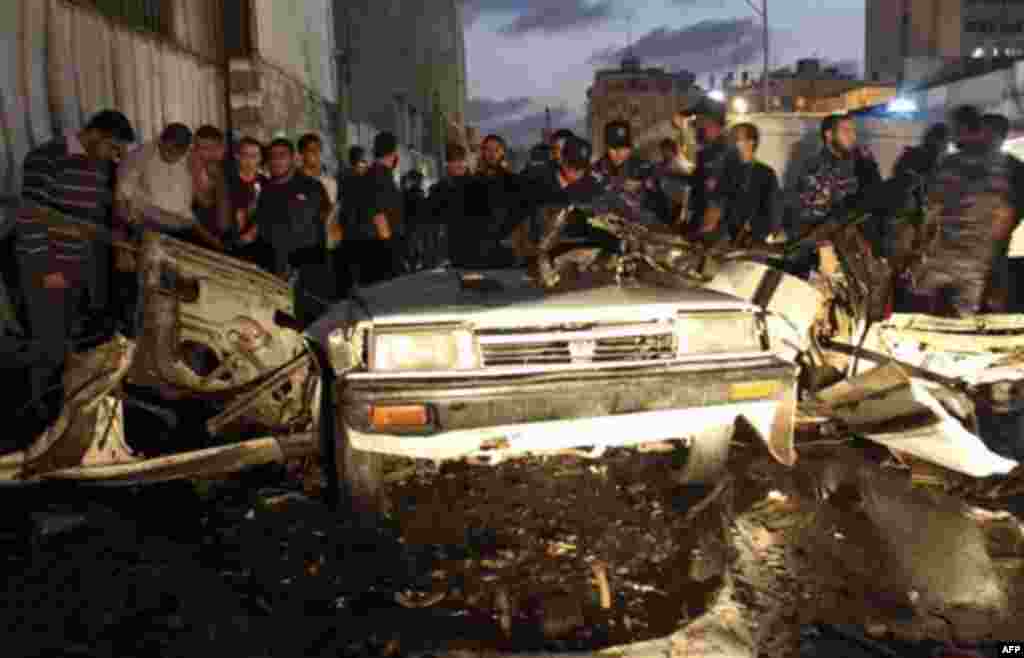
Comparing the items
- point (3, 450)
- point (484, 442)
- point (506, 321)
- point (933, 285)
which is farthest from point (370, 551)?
point (933, 285)

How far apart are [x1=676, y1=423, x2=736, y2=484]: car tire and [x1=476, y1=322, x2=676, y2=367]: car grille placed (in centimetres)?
66

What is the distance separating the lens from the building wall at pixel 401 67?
56.1ft

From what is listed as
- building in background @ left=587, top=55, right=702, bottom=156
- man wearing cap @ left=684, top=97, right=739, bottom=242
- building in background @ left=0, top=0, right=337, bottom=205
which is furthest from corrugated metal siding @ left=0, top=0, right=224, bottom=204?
building in background @ left=587, top=55, right=702, bottom=156

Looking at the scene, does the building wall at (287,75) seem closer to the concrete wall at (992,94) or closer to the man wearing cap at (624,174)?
the man wearing cap at (624,174)

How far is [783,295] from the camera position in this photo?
446 centimetres

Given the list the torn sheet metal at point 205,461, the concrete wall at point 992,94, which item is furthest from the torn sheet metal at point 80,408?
the concrete wall at point 992,94

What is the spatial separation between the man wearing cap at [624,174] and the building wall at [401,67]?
9950 millimetres

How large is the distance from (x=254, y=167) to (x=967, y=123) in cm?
513

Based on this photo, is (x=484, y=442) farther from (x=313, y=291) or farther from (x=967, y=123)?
(x=967, y=123)

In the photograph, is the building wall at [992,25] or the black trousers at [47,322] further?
the building wall at [992,25]

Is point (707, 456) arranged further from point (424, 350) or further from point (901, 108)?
point (901, 108)

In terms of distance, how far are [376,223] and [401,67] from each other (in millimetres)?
17868

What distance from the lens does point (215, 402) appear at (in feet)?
13.8

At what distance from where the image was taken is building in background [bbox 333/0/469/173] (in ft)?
54.7
